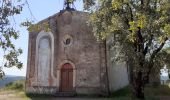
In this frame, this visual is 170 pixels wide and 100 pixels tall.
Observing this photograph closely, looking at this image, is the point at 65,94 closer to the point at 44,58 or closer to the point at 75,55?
the point at 75,55

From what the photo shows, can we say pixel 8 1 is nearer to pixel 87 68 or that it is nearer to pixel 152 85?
pixel 87 68

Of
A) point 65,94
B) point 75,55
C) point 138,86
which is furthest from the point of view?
point 75,55

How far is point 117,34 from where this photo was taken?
23766 millimetres

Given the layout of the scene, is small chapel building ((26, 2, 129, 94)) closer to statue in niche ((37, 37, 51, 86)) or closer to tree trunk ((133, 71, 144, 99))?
statue in niche ((37, 37, 51, 86))

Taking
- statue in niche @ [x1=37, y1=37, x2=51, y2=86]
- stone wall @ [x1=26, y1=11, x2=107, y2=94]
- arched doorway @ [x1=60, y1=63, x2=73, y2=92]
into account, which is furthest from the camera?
statue in niche @ [x1=37, y1=37, x2=51, y2=86]

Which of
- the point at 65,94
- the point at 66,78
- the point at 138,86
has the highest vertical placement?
the point at 66,78

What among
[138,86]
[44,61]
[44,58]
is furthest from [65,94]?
[138,86]

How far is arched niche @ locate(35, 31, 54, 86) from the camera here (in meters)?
30.1

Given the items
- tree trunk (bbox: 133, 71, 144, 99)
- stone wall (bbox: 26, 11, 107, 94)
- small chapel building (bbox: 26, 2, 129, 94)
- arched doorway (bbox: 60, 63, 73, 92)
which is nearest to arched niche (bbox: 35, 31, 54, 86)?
small chapel building (bbox: 26, 2, 129, 94)

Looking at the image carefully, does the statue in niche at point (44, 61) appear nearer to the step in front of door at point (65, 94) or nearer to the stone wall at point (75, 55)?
the stone wall at point (75, 55)

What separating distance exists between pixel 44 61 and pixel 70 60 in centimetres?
266

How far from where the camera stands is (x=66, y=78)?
2991 cm

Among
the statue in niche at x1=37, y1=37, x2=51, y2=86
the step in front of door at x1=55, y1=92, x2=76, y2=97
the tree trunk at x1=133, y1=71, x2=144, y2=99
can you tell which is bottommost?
the step in front of door at x1=55, y1=92, x2=76, y2=97

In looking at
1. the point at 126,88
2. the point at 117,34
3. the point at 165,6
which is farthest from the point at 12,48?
the point at 126,88
